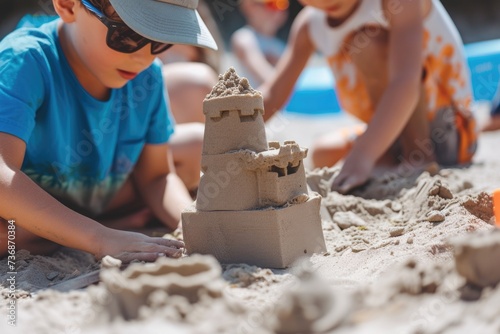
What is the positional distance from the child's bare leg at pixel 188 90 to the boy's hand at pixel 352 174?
98cm

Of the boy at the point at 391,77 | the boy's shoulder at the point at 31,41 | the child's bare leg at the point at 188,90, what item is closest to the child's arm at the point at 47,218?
the boy's shoulder at the point at 31,41

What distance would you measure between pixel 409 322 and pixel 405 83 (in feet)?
5.99

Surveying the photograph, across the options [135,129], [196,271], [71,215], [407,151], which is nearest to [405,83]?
[407,151]

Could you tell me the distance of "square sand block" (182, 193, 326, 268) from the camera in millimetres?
1677

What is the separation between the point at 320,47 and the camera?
131 inches

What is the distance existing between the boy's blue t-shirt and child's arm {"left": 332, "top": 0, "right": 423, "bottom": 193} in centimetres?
77

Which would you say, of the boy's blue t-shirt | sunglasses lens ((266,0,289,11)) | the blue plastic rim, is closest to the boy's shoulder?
the boy's blue t-shirt

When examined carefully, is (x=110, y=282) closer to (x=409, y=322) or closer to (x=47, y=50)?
(x=409, y=322)

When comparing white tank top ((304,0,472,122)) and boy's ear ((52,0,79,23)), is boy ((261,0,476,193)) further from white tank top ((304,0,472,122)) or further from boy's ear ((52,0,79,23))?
boy's ear ((52,0,79,23))

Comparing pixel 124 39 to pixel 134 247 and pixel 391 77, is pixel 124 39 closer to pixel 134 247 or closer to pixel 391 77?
pixel 134 247

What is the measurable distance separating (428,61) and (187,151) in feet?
4.45

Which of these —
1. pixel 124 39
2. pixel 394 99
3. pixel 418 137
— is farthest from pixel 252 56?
pixel 124 39

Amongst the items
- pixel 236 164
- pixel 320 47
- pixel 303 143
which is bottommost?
pixel 303 143

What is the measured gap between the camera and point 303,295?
0.98 m
